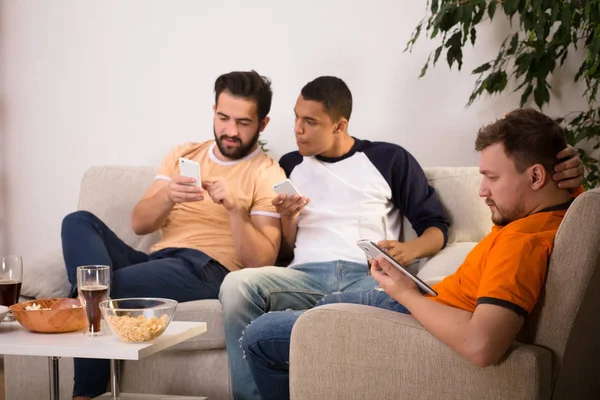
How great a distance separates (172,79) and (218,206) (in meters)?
0.88

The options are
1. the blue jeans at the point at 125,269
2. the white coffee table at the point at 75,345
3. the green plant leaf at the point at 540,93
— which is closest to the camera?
the white coffee table at the point at 75,345

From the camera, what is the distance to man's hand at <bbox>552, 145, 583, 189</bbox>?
152cm

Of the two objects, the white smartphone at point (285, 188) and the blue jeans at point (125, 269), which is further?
the white smartphone at point (285, 188)

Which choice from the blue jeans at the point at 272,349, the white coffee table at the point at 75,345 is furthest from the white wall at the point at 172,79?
the white coffee table at the point at 75,345

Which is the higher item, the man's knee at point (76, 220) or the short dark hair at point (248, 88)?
the short dark hair at point (248, 88)

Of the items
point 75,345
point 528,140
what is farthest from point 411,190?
point 75,345

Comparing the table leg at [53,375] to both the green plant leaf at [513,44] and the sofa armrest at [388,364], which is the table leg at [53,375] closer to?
the sofa armrest at [388,364]

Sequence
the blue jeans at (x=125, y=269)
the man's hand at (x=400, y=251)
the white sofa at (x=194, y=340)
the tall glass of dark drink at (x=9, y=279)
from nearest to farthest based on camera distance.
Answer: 1. the tall glass of dark drink at (x=9, y=279)
2. the blue jeans at (x=125, y=269)
3. the white sofa at (x=194, y=340)
4. the man's hand at (x=400, y=251)

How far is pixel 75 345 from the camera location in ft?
5.53

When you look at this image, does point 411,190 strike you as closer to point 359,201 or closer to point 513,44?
point 359,201

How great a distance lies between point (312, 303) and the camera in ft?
8.04

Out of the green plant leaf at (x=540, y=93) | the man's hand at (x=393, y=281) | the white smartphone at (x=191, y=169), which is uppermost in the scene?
the green plant leaf at (x=540, y=93)

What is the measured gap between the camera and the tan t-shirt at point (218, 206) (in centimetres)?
273

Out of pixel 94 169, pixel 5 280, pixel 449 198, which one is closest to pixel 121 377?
pixel 5 280
